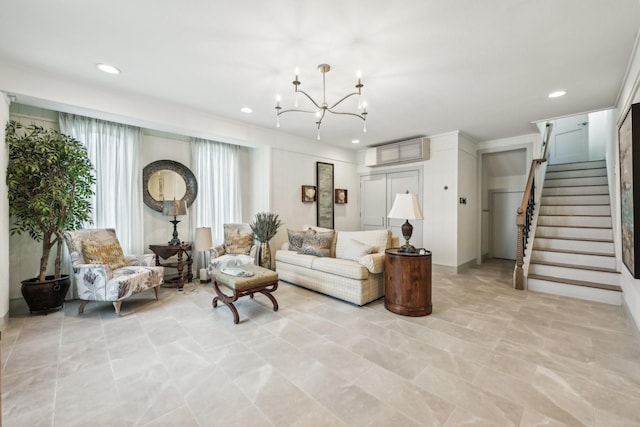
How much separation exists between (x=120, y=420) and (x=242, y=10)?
287 centimetres

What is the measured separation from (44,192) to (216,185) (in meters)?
2.34

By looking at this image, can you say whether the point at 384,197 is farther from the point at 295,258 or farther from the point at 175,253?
the point at 175,253

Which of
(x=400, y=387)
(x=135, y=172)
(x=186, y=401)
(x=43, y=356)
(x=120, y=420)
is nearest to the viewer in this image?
(x=120, y=420)

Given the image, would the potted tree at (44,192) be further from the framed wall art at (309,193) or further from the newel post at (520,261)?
the newel post at (520,261)

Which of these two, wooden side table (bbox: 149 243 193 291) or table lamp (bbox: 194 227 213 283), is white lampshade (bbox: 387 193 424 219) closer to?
table lamp (bbox: 194 227 213 283)

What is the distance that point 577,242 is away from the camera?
435 cm

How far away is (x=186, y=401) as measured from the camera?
6.12ft

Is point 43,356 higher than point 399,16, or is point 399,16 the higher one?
point 399,16

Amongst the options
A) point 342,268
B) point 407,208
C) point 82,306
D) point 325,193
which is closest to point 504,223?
point 325,193

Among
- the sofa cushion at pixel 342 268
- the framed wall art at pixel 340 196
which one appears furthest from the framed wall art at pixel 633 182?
the framed wall art at pixel 340 196

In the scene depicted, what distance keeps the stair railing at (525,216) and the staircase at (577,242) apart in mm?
149

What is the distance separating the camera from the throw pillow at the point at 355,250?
382 cm

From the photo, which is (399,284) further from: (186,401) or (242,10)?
(242,10)

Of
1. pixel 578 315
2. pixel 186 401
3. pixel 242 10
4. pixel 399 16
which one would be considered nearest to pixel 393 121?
pixel 399 16
